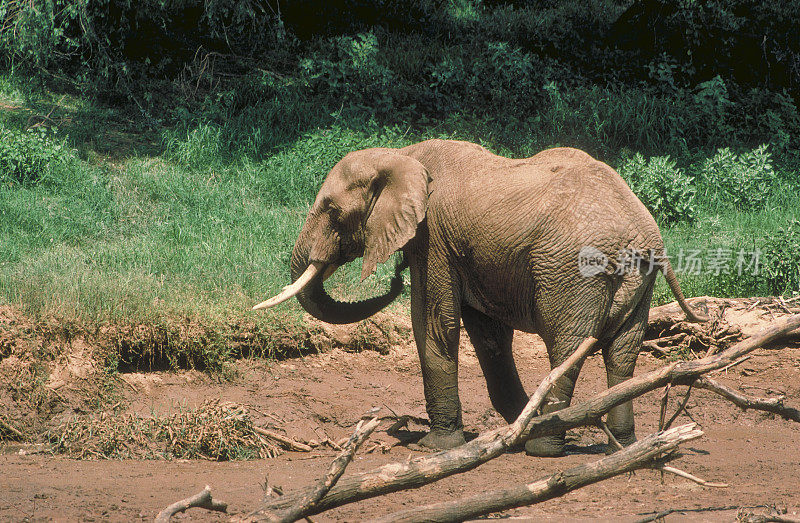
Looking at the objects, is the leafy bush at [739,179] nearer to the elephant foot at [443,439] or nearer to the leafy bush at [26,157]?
the elephant foot at [443,439]

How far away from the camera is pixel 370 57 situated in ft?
41.2

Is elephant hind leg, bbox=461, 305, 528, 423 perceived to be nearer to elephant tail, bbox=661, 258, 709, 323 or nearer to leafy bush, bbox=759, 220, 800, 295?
elephant tail, bbox=661, 258, 709, 323

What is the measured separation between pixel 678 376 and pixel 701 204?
20.8ft

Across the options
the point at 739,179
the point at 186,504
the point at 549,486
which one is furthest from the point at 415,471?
the point at 739,179

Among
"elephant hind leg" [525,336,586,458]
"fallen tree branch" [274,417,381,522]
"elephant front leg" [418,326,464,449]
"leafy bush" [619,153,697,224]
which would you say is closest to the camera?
"fallen tree branch" [274,417,381,522]

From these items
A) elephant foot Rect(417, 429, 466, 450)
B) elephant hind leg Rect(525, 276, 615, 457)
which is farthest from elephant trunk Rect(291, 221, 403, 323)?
elephant hind leg Rect(525, 276, 615, 457)

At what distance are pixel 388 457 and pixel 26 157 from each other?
6.04 m

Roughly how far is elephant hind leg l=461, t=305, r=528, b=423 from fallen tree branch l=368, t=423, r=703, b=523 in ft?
7.87

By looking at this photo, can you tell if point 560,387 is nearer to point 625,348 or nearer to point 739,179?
point 625,348

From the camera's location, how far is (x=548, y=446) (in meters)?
5.77

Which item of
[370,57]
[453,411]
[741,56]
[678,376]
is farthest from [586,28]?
[678,376]

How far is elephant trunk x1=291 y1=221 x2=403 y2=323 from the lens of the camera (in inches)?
247

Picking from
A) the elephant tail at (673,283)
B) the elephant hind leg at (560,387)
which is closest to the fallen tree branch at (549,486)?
the elephant hind leg at (560,387)
